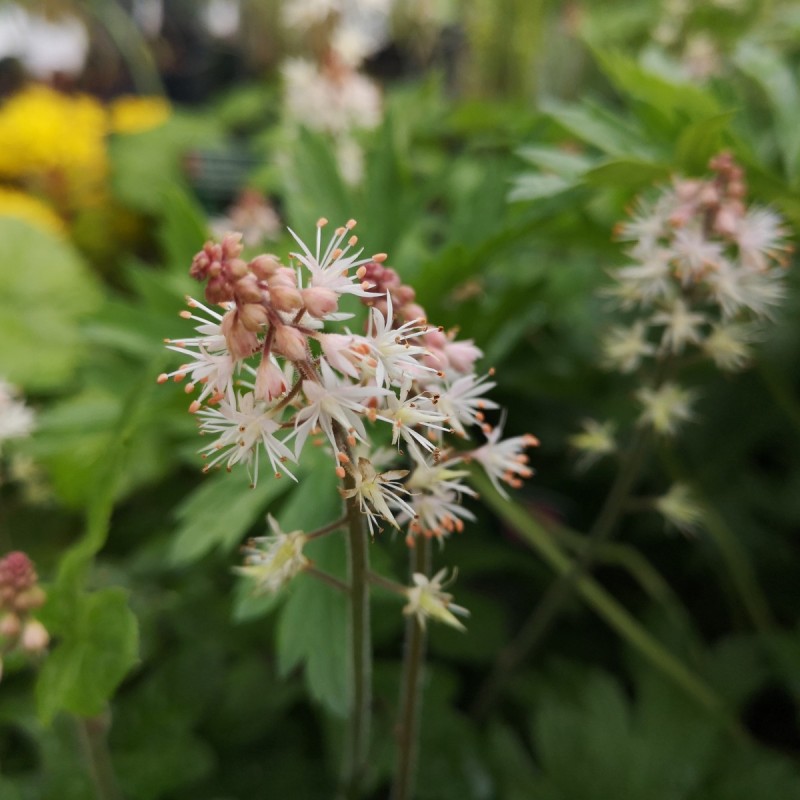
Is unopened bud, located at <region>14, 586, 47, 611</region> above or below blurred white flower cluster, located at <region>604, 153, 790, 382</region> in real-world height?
below

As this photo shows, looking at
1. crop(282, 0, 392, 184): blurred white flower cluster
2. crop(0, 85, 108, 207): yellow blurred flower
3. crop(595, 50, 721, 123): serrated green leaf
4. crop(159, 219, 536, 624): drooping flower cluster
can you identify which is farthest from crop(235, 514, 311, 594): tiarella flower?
crop(0, 85, 108, 207): yellow blurred flower

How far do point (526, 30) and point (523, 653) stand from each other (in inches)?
59.1

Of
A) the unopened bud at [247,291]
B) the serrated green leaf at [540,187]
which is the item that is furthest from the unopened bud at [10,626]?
the serrated green leaf at [540,187]

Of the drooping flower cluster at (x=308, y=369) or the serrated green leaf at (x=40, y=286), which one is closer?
the drooping flower cluster at (x=308, y=369)

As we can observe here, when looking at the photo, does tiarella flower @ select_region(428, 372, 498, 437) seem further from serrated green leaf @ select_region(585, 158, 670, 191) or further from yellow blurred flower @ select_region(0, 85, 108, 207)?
yellow blurred flower @ select_region(0, 85, 108, 207)

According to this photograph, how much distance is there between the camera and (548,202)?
0.75 meters

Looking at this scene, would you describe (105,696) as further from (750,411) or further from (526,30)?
(526,30)

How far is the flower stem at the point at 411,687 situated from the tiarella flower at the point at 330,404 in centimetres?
16

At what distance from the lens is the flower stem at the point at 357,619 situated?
0.48 m

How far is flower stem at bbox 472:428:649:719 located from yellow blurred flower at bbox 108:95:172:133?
5.80ft

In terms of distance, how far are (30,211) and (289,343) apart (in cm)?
166

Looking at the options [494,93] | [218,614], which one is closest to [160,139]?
[494,93]

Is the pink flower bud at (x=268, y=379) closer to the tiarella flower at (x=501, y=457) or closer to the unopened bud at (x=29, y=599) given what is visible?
the tiarella flower at (x=501, y=457)

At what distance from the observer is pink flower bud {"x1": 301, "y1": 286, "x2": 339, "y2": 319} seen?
1.29ft
